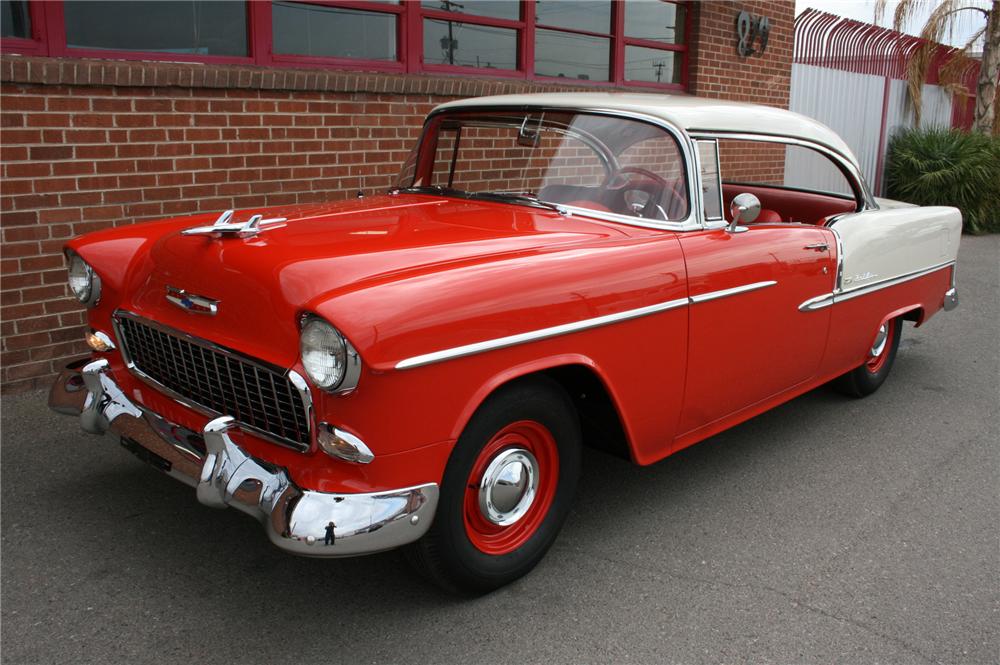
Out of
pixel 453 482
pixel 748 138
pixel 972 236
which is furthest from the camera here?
pixel 972 236

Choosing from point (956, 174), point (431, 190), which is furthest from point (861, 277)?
point (956, 174)

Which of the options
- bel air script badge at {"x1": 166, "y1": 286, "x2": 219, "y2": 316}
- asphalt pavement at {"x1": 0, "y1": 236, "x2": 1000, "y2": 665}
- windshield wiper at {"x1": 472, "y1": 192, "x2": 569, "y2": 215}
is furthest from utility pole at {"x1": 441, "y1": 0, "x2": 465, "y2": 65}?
bel air script badge at {"x1": 166, "y1": 286, "x2": 219, "y2": 316}

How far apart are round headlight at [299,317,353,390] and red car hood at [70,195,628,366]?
0.05 metres

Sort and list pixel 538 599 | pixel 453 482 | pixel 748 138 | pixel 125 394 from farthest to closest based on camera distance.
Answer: pixel 748 138, pixel 125 394, pixel 538 599, pixel 453 482

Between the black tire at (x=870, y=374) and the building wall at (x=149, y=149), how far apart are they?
3344mm

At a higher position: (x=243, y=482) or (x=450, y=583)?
(x=243, y=482)

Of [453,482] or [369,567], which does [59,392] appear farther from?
[453,482]

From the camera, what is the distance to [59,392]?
3.09 m

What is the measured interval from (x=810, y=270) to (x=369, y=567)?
87.7 inches

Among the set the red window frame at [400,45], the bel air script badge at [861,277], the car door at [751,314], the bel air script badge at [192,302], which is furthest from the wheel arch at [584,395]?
the red window frame at [400,45]

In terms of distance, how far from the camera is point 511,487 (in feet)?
9.07

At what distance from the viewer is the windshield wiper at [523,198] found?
3.31 metres

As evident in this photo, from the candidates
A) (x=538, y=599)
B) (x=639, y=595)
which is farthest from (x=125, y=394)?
(x=639, y=595)

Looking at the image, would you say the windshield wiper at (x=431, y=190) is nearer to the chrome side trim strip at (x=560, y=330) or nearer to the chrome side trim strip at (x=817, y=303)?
the chrome side trim strip at (x=560, y=330)
